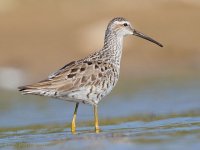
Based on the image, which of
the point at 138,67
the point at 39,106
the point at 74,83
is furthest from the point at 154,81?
the point at 74,83

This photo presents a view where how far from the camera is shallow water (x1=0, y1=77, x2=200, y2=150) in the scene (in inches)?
448

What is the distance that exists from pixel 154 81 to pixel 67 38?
4.63 m

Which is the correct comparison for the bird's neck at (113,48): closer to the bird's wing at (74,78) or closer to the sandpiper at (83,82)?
the sandpiper at (83,82)

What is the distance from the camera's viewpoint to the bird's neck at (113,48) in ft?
45.6

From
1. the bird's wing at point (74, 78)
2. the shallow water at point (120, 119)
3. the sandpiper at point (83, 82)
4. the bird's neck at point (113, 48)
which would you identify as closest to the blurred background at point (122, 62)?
the shallow water at point (120, 119)

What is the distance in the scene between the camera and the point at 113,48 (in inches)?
553

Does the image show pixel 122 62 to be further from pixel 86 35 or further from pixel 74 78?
pixel 74 78

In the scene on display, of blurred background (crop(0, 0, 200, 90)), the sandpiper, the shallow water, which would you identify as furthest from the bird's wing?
blurred background (crop(0, 0, 200, 90))

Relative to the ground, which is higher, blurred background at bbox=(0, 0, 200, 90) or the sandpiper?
blurred background at bbox=(0, 0, 200, 90)

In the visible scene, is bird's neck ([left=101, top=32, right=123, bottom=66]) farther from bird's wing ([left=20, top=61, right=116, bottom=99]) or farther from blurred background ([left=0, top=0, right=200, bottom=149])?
blurred background ([left=0, top=0, right=200, bottom=149])

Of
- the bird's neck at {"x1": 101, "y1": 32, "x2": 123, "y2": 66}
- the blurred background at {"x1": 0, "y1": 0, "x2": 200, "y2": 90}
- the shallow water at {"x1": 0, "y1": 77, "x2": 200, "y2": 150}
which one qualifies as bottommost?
the shallow water at {"x1": 0, "y1": 77, "x2": 200, "y2": 150}

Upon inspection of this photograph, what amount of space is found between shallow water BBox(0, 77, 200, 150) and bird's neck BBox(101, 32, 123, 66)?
47.1 inches

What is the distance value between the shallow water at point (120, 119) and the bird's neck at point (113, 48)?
1.20m

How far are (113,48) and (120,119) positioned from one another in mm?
1677
